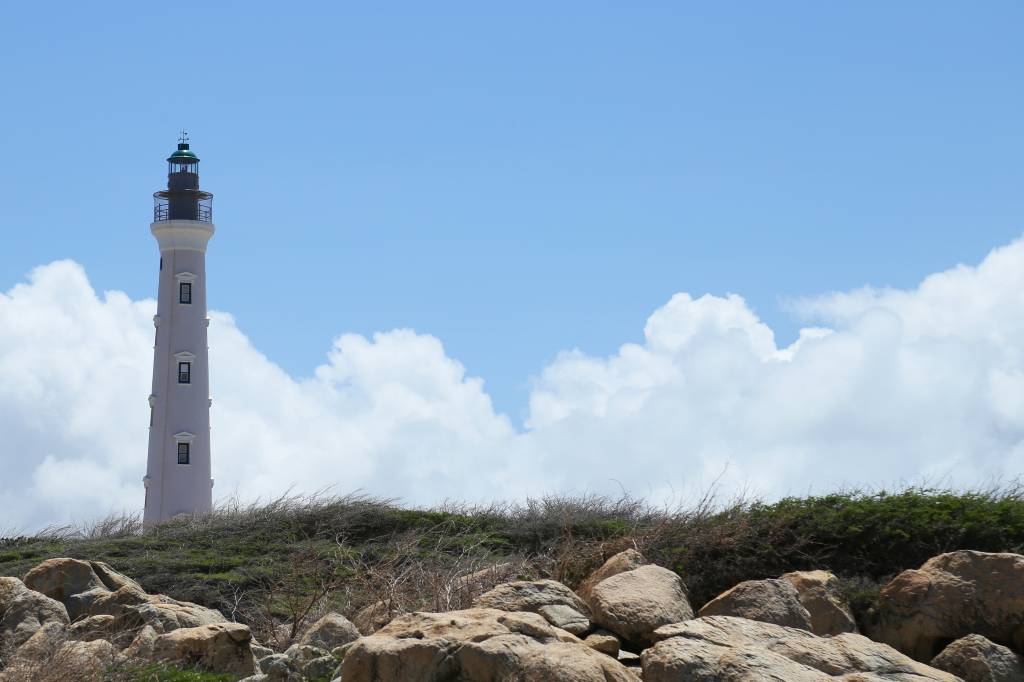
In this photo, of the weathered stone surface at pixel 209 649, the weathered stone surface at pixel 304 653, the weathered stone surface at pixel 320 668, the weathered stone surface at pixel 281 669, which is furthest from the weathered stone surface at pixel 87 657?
the weathered stone surface at pixel 320 668

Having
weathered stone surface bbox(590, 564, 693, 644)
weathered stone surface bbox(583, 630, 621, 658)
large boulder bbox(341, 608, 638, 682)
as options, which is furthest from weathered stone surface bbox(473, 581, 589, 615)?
large boulder bbox(341, 608, 638, 682)

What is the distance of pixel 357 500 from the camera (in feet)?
83.8

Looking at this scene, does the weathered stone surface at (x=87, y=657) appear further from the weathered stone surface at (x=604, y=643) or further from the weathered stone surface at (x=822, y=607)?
the weathered stone surface at (x=822, y=607)

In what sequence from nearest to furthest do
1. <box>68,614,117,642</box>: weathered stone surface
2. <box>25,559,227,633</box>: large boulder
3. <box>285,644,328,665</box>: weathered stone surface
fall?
<box>285,644,328,665</box>: weathered stone surface
<box>68,614,117,642</box>: weathered stone surface
<box>25,559,227,633</box>: large boulder

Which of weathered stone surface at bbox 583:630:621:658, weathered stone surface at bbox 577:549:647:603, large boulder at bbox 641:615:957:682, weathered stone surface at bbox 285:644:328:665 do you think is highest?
weathered stone surface at bbox 577:549:647:603

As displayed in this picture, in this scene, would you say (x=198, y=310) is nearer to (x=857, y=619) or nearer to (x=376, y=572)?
(x=376, y=572)

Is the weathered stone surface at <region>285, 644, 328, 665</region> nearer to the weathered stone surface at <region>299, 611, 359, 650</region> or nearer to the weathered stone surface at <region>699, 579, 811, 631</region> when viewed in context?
the weathered stone surface at <region>299, 611, 359, 650</region>

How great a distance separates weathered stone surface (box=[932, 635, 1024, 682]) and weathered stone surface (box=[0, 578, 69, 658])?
30.3ft

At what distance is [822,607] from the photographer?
533 inches

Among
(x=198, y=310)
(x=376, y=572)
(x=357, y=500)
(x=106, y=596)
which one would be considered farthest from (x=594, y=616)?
(x=198, y=310)

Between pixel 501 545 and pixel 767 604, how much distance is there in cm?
1061

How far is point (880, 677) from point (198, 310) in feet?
114

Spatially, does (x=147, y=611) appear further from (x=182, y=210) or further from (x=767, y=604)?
(x=182, y=210)

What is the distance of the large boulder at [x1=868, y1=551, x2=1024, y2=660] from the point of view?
1320 cm
